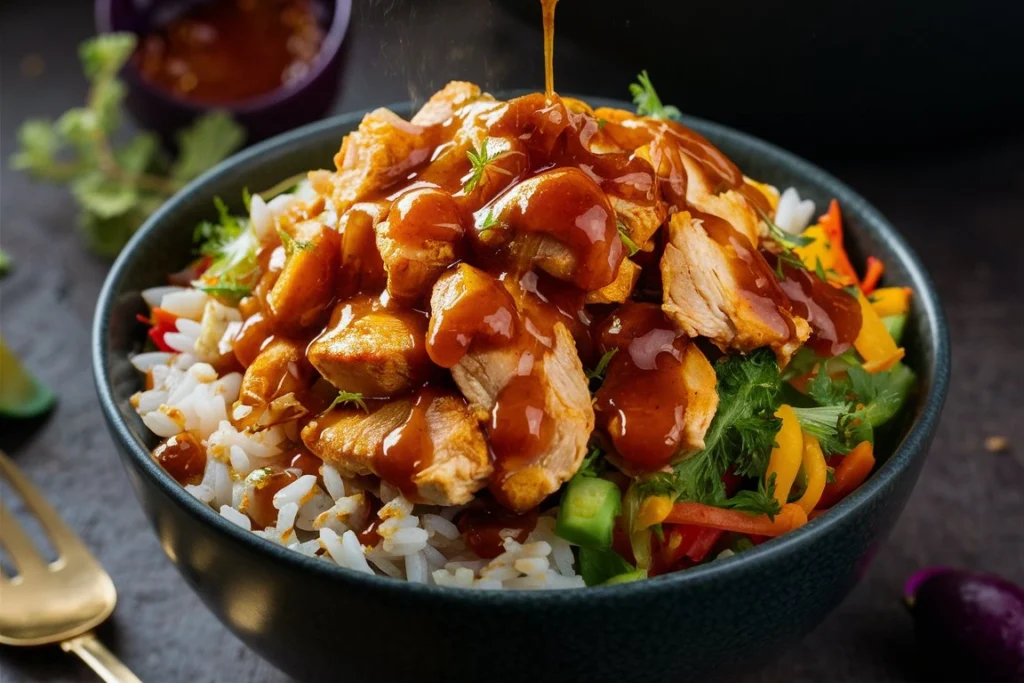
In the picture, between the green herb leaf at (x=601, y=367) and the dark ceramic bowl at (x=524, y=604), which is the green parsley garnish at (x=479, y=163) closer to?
the green herb leaf at (x=601, y=367)

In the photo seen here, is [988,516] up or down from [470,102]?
down

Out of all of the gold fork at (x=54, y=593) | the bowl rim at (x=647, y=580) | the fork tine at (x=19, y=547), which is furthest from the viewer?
the fork tine at (x=19, y=547)

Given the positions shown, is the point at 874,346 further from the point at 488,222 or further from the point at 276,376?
the point at 276,376

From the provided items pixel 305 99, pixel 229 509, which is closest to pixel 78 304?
pixel 305 99

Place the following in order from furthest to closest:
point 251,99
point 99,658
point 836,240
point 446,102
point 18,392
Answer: point 251,99 → point 18,392 → point 836,240 → point 99,658 → point 446,102

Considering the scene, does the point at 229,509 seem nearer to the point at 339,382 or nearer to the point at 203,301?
the point at 339,382

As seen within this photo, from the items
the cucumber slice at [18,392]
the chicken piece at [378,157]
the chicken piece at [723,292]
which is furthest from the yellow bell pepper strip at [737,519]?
the cucumber slice at [18,392]

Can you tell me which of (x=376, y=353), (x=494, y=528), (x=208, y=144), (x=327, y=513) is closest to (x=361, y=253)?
(x=376, y=353)
